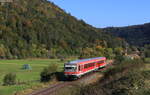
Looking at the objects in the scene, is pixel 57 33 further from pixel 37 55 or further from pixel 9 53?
pixel 9 53

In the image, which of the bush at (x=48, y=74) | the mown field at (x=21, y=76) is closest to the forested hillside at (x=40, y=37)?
the mown field at (x=21, y=76)

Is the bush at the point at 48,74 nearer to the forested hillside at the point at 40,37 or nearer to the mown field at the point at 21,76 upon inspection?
the mown field at the point at 21,76

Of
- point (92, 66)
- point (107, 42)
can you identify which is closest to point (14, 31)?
point (107, 42)

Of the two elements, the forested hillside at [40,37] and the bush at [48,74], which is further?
the forested hillside at [40,37]

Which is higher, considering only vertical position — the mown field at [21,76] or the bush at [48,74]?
the bush at [48,74]

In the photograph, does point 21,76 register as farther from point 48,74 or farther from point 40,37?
point 40,37

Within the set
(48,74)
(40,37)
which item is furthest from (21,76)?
(40,37)

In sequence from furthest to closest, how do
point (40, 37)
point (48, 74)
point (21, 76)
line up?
point (40, 37) < point (21, 76) < point (48, 74)

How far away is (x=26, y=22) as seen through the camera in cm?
16600

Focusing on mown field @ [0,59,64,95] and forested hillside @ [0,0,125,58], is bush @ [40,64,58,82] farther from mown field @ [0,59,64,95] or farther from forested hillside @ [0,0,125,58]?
forested hillside @ [0,0,125,58]

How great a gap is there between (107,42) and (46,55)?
5191 centimetres

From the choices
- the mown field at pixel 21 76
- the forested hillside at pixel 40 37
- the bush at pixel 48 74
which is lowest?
the mown field at pixel 21 76

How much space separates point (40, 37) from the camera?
16138 cm

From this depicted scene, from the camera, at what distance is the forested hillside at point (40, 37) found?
463 feet
